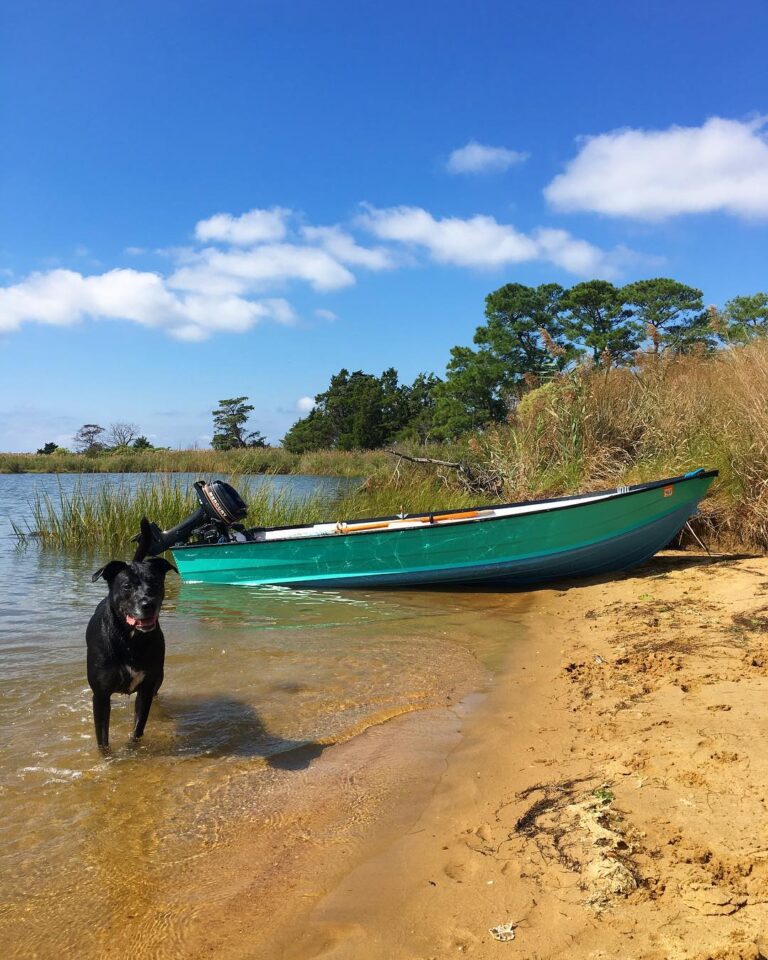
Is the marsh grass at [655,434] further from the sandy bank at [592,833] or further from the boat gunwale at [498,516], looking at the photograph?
the sandy bank at [592,833]

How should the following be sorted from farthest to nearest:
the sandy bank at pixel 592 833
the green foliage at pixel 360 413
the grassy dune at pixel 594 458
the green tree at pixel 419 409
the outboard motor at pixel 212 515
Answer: the green foliage at pixel 360 413 → the green tree at pixel 419 409 → the outboard motor at pixel 212 515 → the grassy dune at pixel 594 458 → the sandy bank at pixel 592 833

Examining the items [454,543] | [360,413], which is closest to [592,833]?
[454,543]

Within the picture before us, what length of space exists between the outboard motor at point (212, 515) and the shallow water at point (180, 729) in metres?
1.00

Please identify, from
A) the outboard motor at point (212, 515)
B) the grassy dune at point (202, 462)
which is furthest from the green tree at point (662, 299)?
the outboard motor at point (212, 515)

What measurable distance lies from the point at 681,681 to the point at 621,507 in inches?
140

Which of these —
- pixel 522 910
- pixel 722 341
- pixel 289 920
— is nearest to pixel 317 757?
pixel 289 920

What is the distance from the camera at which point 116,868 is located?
99.7 inches

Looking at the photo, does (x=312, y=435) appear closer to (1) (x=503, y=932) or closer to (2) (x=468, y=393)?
(2) (x=468, y=393)

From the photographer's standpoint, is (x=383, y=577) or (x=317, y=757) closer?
(x=317, y=757)

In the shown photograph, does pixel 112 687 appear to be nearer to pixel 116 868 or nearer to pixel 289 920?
pixel 116 868

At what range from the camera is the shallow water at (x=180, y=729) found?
7.84 feet

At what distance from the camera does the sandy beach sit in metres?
1.91

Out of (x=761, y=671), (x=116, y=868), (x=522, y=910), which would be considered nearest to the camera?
(x=522, y=910)

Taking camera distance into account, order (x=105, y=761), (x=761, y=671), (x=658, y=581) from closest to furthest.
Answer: (x=105, y=761) < (x=761, y=671) < (x=658, y=581)
